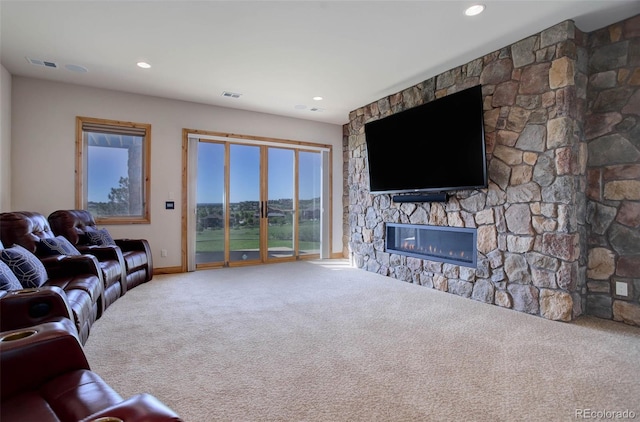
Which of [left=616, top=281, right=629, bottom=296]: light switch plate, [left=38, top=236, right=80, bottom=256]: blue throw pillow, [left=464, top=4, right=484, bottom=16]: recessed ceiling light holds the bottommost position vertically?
[left=616, top=281, right=629, bottom=296]: light switch plate

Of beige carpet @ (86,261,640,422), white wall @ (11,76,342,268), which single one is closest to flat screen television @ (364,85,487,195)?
beige carpet @ (86,261,640,422)

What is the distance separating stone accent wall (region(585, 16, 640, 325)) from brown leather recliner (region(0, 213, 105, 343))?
171 inches

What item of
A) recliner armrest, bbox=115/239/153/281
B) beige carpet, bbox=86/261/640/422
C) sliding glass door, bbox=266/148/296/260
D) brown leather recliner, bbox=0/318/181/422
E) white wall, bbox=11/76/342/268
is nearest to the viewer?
brown leather recliner, bbox=0/318/181/422

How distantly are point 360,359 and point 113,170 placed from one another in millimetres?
4720

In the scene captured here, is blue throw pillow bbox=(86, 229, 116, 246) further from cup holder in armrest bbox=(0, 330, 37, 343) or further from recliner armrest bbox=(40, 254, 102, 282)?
cup holder in armrest bbox=(0, 330, 37, 343)

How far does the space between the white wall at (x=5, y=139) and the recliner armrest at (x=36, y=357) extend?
4052 millimetres

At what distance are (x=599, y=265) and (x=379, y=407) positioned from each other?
2.84 meters

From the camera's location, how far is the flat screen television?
3.69 meters

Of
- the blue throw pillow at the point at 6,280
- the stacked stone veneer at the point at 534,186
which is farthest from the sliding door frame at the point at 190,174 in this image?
the stacked stone veneer at the point at 534,186

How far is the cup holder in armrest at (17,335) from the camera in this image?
1.23 meters

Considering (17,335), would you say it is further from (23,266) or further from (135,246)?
(135,246)

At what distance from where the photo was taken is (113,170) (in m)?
5.05

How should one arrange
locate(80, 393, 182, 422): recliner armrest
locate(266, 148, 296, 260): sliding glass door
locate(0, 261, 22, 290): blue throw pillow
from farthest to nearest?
locate(266, 148, 296, 260): sliding glass door < locate(0, 261, 22, 290): blue throw pillow < locate(80, 393, 182, 422): recliner armrest

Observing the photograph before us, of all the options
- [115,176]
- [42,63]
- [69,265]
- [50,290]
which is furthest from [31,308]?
[115,176]
